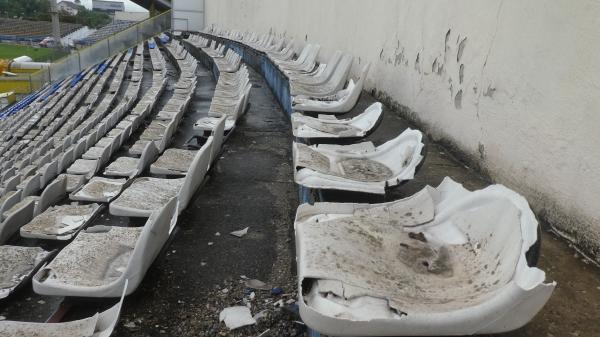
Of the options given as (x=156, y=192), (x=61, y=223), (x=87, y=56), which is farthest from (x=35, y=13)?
(x=156, y=192)

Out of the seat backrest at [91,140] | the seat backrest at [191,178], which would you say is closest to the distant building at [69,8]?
the seat backrest at [91,140]

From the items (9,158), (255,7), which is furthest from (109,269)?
(255,7)

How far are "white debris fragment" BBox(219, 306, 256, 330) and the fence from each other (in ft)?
58.2

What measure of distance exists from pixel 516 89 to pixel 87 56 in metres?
18.0

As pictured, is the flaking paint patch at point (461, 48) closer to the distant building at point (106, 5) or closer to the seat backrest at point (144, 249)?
the seat backrest at point (144, 249)

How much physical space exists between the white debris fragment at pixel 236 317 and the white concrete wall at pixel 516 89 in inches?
61.7

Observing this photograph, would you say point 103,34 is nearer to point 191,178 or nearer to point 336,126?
point 336,126

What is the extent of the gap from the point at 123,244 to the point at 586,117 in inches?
97.3

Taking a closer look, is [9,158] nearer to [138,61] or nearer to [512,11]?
[138,61]

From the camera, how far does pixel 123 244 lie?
273 cm

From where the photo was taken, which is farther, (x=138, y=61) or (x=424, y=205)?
(x=138, y=61)

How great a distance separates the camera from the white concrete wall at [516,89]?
7.41ft

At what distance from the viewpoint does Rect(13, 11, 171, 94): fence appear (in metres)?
17.7

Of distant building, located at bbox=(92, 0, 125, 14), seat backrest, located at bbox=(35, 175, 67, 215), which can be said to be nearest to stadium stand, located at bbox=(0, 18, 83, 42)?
distant building, located at bbox=(92, 0, 125, 14)
